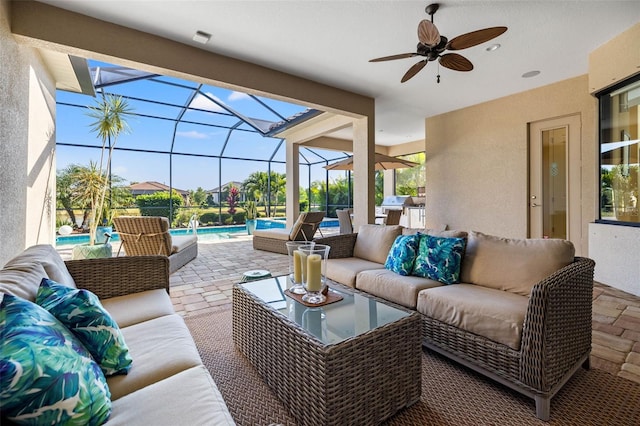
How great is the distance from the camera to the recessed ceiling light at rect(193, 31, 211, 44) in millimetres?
3279

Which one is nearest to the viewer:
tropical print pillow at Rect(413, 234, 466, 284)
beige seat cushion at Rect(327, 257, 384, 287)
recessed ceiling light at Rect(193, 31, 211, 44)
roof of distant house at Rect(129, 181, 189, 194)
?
tropical print pillow at Rect(413, 234, 466, 284)

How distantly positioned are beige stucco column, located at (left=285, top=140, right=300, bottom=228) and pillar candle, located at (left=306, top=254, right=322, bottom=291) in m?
6.11

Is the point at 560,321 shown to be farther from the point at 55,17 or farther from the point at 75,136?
the point at 75,136

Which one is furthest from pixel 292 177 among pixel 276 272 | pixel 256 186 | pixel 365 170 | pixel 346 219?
pixel 276 272

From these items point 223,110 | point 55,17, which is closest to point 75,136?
point 223,110

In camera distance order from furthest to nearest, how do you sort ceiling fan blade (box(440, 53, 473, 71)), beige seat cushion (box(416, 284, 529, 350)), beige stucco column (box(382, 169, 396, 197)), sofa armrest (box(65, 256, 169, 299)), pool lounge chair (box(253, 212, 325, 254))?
1. beige stucco column (box(382, 169, 396, 197))
2. pool lounge chair (box(253, 212, 325, 254))
3. ceiling fan blade (box(440, 53, 473, 71))
4. sofa armrest (box(65, 256, 169, 299))
5. beige seat cushion (box(416, 284, 529, 350))

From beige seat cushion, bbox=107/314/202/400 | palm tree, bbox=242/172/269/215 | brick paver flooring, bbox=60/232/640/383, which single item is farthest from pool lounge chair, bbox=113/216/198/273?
palm tree, bbox=242/172/269/215

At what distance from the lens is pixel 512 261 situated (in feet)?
7.08

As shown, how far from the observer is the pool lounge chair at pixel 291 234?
5.59 meters

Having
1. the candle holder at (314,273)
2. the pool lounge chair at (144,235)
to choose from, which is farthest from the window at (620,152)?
the pool lounge chair at (144,235)

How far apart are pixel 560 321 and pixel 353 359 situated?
1.17 meters

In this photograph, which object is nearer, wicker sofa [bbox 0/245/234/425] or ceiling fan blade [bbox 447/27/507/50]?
wicker sofa [bbox 0/245/234/425]

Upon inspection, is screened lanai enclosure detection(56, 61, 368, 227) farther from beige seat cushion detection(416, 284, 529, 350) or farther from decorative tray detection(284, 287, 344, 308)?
beige seat cushion detection(416, 284, 529, 350)

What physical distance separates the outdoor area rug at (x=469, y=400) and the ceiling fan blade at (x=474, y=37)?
2627mm
